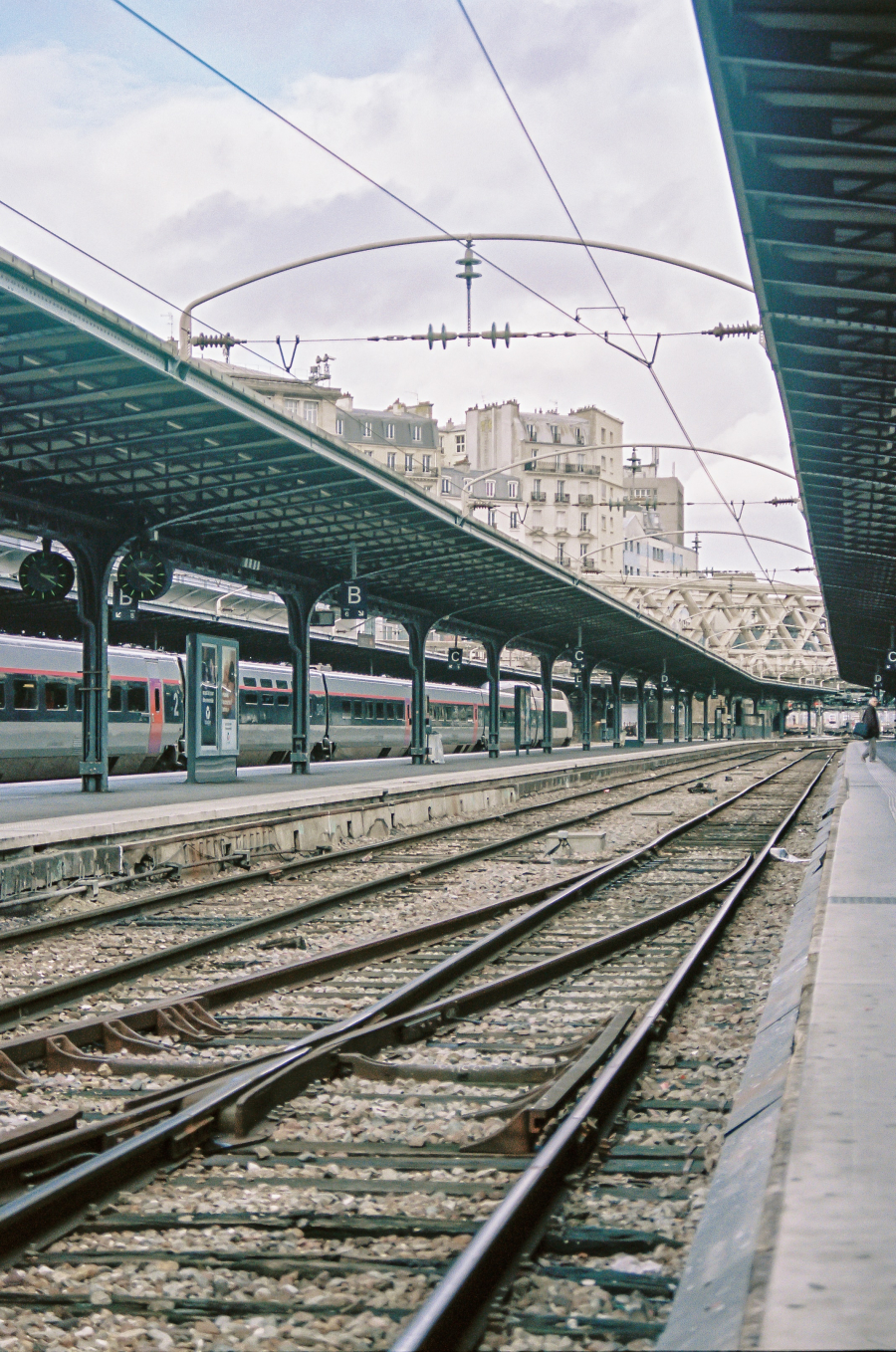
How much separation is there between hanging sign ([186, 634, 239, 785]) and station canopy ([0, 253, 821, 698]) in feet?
6.51

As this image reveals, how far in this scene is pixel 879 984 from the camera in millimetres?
6359

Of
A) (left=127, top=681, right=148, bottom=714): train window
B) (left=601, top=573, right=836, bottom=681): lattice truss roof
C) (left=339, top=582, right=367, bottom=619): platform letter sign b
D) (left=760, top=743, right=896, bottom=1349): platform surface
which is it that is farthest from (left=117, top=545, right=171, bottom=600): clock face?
(left=601, top=573, right=836, bottom=681): lattice truss roof

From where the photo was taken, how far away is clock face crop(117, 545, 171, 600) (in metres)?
20.6

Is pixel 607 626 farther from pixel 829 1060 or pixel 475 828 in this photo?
pixel 829 1060

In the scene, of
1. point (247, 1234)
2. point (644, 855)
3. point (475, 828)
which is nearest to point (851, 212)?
point (247, 1234)

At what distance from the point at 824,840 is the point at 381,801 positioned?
8.21m

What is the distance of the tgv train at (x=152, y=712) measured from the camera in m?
25.8

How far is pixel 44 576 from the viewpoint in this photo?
763 inches

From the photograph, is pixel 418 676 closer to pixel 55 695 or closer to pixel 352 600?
pixel 352 600

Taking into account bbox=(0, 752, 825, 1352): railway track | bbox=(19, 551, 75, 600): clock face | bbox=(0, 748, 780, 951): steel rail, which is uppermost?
bbox=(19, 551, 75, 600): clock face

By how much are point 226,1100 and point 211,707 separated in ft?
57.5

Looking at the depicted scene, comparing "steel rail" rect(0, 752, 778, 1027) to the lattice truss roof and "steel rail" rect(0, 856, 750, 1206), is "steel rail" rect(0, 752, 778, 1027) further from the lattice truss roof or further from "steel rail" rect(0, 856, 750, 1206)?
the lattice truss roof

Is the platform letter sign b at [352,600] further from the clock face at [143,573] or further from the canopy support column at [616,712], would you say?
the canopy support column at [616,712]

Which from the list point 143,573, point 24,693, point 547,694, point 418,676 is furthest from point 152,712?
point 547,694
